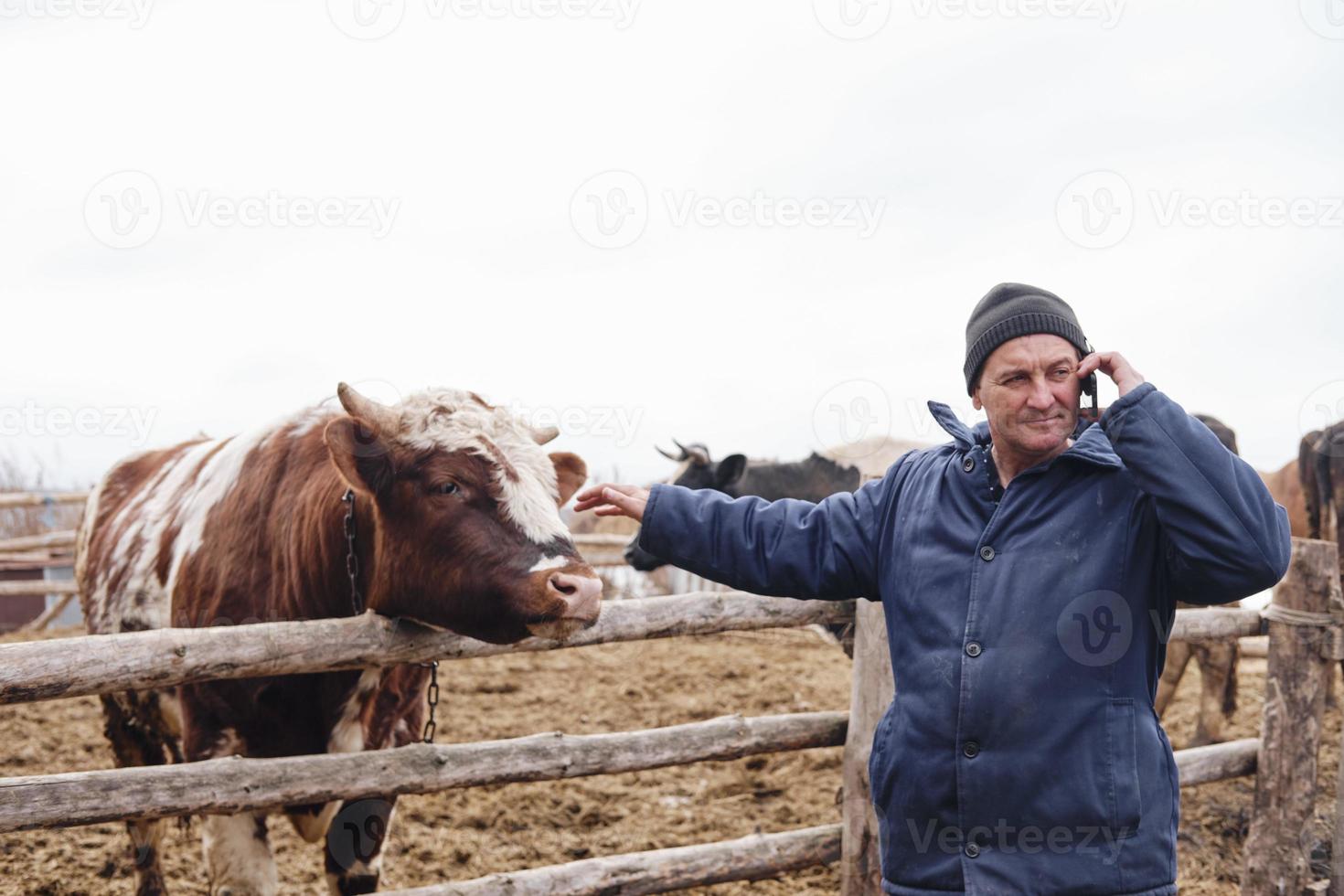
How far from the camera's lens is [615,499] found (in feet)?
9.07

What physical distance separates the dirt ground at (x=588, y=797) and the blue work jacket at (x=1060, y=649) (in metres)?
2.39

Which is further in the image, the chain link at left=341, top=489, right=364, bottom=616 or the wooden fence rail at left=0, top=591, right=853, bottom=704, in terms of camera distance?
the chain link at left=341, top=489, right=364, bottom=616

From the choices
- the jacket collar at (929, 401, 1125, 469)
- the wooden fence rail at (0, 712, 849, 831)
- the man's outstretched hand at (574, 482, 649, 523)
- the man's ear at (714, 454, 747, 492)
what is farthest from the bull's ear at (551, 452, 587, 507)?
the man's ear at (714, 454, 747, 492)

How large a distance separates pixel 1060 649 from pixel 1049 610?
83mm

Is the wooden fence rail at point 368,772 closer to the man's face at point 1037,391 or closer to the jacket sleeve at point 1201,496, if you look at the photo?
the man's face at point 1037,391

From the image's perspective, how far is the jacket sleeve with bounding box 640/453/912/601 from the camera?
2.62 m

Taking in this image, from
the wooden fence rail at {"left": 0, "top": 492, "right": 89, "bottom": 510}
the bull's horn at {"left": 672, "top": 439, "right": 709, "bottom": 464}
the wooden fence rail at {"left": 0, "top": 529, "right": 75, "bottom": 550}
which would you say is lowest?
the wooden fence rail at {"left": 0, "top": 529, "right": 75, "bottom": 550}

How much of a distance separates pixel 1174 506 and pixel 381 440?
2.18 m

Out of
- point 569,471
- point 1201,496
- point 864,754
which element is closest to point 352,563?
point 569,471

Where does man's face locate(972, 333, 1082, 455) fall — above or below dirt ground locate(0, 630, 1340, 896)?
above
